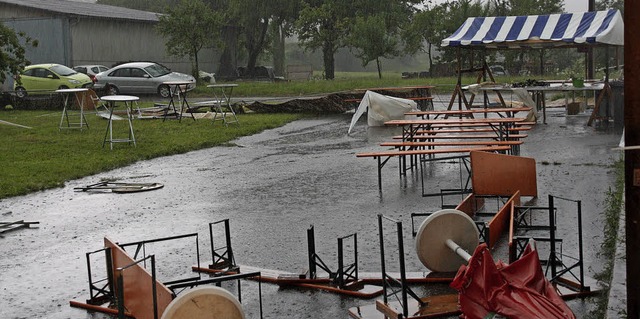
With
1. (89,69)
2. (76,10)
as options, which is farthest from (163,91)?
(76,10)

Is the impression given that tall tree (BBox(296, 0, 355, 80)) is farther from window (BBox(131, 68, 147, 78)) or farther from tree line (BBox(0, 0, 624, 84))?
window (BBox(131, 68, 147, 78))

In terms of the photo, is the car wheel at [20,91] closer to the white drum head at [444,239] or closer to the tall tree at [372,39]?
the tall tree at [372,39]

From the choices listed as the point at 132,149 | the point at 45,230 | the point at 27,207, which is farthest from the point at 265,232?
the point at 132,149

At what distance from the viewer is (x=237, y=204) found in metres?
10.9

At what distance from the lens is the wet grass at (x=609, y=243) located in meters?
5.98

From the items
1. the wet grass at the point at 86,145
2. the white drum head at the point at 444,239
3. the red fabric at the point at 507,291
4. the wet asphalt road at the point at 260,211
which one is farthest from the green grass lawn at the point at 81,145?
the red fabric at the point at 507,291

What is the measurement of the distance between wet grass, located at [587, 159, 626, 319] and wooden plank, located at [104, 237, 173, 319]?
2.77 metres

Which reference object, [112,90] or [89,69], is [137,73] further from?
[89,69]

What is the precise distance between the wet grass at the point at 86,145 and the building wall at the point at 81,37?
20054 millimetres

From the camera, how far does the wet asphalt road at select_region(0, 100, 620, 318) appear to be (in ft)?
23.2

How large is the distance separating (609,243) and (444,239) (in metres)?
1.73

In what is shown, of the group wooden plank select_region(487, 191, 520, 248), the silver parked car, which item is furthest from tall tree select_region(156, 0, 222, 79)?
wooden plank select_region(487, 191, 520, 248)

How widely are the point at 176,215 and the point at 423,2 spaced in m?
54.8

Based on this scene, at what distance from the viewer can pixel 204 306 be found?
16.4 feet
